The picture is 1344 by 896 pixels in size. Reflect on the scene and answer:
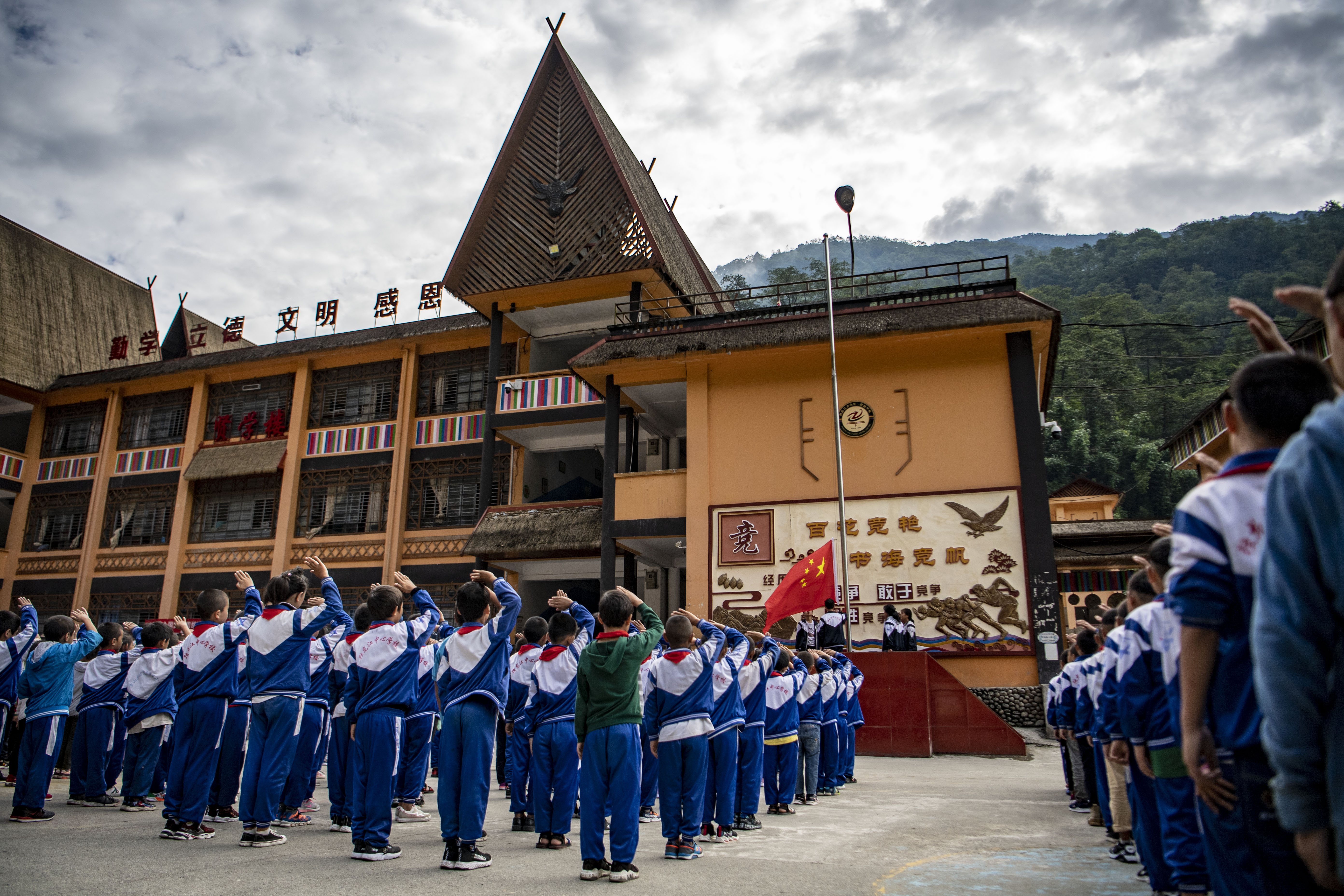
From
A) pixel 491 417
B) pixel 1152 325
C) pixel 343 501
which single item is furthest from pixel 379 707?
pixel 1152 325

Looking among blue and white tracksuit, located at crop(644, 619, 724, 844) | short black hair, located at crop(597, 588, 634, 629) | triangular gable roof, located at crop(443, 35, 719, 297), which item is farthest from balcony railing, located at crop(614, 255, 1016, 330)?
short black hair, located at crop(597, 588, 634, 629)

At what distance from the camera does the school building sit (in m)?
15.6

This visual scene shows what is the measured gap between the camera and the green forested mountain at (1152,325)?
41.5 meters

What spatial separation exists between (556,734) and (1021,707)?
10784 mm

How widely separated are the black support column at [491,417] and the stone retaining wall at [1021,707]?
1157 centimetres

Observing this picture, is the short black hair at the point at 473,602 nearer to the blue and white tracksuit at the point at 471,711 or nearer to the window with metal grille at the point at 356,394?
the blue and white tracksuit at the point at 471,711

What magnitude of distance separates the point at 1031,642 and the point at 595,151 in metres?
14.6

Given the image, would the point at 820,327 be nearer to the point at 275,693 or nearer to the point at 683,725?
the point at 683,725

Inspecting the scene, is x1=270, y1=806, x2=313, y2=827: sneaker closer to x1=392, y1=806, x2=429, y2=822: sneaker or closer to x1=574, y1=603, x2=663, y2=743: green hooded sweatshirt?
x1=392, y1=806, x2=429, y2=822: sneaker

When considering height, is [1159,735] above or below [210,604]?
below

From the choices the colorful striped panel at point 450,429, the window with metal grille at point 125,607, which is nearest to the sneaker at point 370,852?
the colorful striped panel at point 450,429

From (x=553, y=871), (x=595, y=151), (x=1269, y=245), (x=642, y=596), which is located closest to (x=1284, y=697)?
(x=553, y=871)

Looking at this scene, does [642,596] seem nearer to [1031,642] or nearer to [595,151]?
[1031,642]

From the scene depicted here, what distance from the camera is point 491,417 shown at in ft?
68.3
